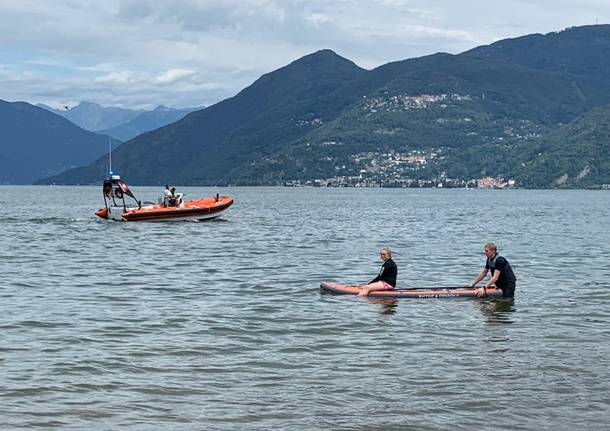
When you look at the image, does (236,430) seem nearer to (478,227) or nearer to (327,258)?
(327,258)

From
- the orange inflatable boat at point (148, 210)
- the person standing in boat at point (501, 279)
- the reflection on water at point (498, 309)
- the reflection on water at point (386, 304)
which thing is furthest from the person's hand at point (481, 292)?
the orange inflatable boat at point (148, 210)

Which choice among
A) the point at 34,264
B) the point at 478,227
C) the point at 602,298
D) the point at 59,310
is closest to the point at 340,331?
the point at 59,310

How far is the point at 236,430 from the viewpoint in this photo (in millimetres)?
11891

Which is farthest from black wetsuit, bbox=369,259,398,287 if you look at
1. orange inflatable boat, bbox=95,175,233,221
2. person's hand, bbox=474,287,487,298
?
orange inflatable boat, bbox=95,175,233,221

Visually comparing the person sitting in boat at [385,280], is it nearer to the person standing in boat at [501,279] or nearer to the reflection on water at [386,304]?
the reflection on water at [386,304]

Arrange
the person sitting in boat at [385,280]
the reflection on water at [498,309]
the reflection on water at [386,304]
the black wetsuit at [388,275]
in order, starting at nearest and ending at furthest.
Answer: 1. the reflection on water at [498,309]
2. the reflection on water at [386,304]
3. the person sitting in boat at [385,280]
4. the black wetsuit at [388,275]

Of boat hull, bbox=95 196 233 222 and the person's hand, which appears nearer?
the person's hand

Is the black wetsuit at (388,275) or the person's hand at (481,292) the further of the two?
the black wetsuit at (388,275)

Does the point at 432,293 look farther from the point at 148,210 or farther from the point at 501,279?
the point at 148,210

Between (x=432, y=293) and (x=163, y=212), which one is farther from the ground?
(x=163, y=212)

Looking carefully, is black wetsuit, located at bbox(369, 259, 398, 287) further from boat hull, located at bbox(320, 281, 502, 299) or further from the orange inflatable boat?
the orange inflatable boat

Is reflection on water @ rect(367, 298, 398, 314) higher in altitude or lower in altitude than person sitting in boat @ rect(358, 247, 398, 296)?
lower

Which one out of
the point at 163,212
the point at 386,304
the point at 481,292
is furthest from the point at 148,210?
the point at 481,292

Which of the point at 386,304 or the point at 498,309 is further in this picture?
the point at 386,304
